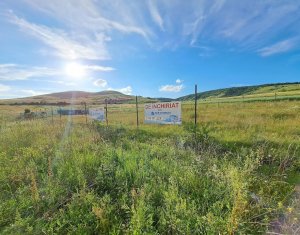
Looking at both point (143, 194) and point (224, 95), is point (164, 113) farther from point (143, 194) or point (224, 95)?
point (224, 95)

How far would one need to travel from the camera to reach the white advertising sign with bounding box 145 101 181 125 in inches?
373

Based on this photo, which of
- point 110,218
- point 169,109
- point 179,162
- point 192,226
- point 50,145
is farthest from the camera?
point 169,109

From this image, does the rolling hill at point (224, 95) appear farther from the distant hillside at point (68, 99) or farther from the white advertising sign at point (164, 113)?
the white advertising sign at point (164, 113)

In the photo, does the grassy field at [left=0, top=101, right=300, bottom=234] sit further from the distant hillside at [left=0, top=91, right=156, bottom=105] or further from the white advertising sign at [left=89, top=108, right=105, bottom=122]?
the distant hillside at [left=0, top=91, right=156, bottom=105]

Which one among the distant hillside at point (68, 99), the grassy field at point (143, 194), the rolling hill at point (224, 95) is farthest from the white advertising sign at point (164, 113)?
the distant hillside at point (68, 99)

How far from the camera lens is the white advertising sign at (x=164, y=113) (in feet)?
31.1

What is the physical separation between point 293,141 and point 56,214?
6.77m

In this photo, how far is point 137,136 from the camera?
1048 centimetres

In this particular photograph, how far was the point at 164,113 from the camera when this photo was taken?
33.1 feet

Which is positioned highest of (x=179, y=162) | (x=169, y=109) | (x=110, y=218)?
(x=169, y=109)

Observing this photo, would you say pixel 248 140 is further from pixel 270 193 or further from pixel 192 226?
pixel 192 226

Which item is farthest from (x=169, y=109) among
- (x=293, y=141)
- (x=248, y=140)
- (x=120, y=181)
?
(x=120, y=181)

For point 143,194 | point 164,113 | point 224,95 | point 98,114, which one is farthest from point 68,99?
point 143,194

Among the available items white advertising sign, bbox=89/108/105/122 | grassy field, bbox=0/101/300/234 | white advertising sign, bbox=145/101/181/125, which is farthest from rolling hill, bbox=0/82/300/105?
grassy field, bbox=0/101/300/234
